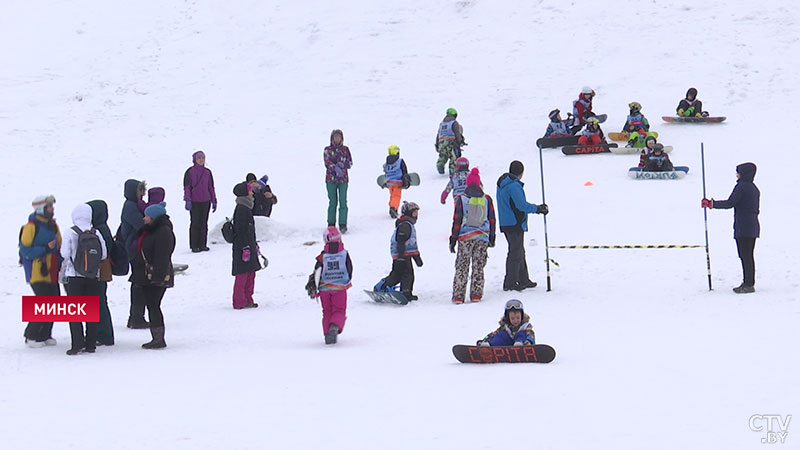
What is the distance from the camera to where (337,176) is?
19359 millimetres

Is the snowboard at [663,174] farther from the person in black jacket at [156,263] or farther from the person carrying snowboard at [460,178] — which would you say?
the person in black jacket at [156,263]

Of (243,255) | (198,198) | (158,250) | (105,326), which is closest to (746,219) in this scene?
(243,255)

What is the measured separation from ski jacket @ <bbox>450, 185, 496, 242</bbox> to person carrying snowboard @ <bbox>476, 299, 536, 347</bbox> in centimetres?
368

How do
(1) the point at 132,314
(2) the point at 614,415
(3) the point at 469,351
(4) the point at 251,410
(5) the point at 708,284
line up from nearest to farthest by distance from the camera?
(2) the point at 614,415 → (4) the point at 251,410 → (3) the point at 469,351 → (1) the point at 132,314 → (5) the point at 708,284

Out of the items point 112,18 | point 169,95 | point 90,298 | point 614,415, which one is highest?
point 112,18

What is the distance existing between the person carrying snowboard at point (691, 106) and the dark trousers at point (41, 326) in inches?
722

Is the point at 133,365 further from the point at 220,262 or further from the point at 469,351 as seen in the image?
the point at 220,262

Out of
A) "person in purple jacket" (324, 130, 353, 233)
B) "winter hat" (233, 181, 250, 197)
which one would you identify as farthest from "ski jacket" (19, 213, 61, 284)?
"person in purple jacket" (324, 130, 353, 233)

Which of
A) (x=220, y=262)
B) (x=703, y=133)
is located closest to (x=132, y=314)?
(x=220, y=262)

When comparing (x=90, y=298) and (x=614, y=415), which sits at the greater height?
(x=90, y=298)

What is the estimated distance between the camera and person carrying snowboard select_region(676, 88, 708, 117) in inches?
1026

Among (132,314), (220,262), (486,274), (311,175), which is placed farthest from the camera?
(311,175)

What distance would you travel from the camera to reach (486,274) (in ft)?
52.3

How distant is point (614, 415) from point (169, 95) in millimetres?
24107
